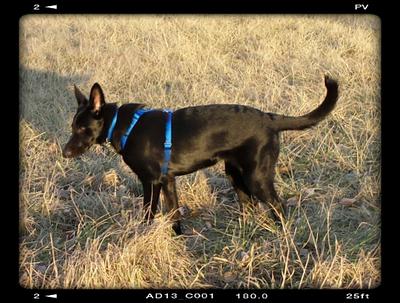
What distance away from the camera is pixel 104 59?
7211mm

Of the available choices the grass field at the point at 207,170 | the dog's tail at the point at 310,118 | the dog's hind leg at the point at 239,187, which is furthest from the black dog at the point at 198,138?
the grass field at the point at 207,170

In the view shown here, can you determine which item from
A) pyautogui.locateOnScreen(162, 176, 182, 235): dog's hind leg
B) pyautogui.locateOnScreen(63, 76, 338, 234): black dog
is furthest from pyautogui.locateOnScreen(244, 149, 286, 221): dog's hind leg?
pyautogui.locateOnScreen(162, 176, 182, 235): dog's hind leg

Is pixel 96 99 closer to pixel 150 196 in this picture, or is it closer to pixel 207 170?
pixel 150 196

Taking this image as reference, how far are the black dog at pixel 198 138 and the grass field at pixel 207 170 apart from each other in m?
0.27

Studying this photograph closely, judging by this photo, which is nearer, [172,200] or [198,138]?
[198,138]

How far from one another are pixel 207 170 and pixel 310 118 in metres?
1.30

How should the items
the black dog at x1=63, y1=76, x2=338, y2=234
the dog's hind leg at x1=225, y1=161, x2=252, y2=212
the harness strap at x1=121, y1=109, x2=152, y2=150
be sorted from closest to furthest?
the black dog at x1=63, y1=76, x2=338, y2=234 → the harness strap at x1=121, y1=109, x2=152, y2=150 → the dog's hind leg at x1=225, y1=161, x2=252, y2=212

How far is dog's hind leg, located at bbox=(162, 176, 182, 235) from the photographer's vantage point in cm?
357

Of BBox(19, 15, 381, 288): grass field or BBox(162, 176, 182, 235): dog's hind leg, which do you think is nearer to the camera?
BBox(19, 15, 381, 288): grass field

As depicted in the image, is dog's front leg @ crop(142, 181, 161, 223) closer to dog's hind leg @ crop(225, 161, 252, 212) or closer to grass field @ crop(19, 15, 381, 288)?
grass field @ crop(19, 15, 381, 288)

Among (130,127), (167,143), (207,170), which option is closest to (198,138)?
(167,143)

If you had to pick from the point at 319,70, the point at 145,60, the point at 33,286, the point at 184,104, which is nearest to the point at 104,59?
the point at 145,60

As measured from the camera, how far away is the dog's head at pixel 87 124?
141 inches

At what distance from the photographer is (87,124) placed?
362cm
